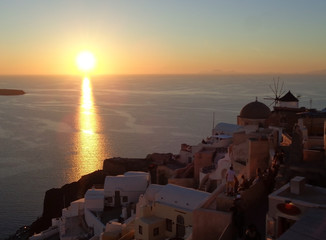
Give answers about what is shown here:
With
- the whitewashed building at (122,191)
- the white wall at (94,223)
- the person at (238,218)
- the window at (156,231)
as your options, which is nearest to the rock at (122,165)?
the whitewashed building at (122,191)

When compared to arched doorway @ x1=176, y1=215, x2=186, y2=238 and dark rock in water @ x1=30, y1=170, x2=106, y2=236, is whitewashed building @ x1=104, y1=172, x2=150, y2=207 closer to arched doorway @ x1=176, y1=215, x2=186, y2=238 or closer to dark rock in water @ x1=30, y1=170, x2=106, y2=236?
arched doorway @ x1=176, y1=215, x2=186, y2=238

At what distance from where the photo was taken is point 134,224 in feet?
41.9

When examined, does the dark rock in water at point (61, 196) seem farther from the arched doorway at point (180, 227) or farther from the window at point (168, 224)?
the arched doorway at point (180, 227)

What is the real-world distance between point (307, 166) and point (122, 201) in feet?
35.2

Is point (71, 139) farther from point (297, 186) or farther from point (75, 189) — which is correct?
point (297, 186)

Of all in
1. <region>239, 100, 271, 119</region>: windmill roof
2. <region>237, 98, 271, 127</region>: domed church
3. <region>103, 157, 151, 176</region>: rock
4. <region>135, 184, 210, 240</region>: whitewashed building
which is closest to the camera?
<region>135, 184, 210, 240</region>: whitewashed building

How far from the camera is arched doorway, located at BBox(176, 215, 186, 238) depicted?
499 inches

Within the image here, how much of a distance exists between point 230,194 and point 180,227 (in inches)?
206

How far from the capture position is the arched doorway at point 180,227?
12686 millimetres

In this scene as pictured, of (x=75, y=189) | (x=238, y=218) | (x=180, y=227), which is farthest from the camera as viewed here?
(x=75, y=189)

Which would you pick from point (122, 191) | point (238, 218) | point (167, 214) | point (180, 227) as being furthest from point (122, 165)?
point (238, 218)

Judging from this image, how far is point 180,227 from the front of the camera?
1281 cm

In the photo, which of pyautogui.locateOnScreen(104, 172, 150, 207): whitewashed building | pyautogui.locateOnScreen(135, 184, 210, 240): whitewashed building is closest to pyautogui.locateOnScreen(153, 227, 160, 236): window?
pyautogui.locateOnScreen(135, 184, 210, 240): whitewashed building

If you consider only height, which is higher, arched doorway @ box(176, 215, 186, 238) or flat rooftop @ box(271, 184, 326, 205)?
flat rooftop @ box(271, 184, 326, 205)
